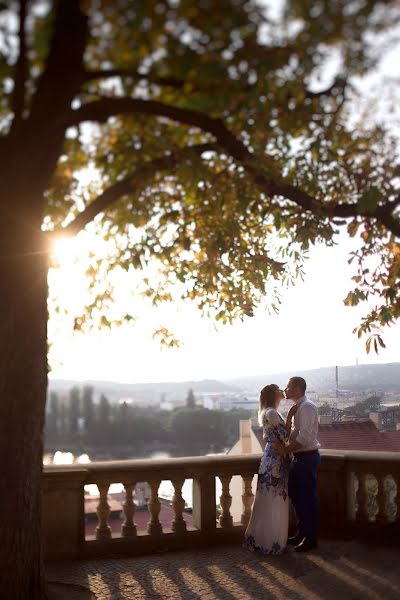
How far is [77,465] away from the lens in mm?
6848

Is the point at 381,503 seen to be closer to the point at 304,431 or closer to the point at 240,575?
the point at 304,431

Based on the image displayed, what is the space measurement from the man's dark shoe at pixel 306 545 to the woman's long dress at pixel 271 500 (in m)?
0.19

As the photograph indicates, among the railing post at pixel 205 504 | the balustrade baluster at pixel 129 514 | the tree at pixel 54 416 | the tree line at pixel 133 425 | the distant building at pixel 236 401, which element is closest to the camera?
the balustrade baluster at pixel 129 514

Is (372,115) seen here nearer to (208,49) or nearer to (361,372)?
(208,49)

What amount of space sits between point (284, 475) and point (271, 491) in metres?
0.22

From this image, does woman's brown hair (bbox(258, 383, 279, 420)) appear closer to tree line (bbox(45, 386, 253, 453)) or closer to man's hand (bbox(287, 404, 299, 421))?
man's hand (bbox(287, 404, 299, 421))

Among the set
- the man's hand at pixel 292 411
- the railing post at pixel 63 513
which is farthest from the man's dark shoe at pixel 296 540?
the railing post at pixel 63 513

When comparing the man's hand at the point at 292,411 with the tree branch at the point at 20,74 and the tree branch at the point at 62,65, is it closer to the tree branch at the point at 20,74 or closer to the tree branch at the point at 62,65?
the tree branch at the point at 62,65

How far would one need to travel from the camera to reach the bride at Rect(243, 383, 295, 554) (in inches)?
265

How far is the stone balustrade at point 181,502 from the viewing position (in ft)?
21.8

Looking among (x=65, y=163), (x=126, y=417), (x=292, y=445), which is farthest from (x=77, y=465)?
(x=126, y=417)

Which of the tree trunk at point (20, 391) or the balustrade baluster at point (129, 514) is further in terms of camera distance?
the balustrade baluster at point (129, 514)

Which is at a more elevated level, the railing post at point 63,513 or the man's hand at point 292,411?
the man's hand at point 292,411

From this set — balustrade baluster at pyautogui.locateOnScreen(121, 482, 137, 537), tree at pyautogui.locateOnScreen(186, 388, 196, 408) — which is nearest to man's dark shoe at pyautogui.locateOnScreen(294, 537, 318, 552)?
balustrade baluster at pyautogui.locateOnScreen(121, 482, 137, 537)
